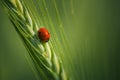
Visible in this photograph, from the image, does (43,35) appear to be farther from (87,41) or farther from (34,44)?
(87,41)

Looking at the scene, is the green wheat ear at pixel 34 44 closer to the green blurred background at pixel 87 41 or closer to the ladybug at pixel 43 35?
the ladybug at pixel 43 35

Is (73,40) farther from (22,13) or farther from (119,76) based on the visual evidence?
(22,13)

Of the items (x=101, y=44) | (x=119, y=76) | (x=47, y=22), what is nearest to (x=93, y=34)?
(x=101, y=44)

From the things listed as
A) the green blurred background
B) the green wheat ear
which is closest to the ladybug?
the green wheat ear

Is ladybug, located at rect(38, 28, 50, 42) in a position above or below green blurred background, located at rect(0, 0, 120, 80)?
above

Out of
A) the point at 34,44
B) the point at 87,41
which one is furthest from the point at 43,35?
the point at 87,41

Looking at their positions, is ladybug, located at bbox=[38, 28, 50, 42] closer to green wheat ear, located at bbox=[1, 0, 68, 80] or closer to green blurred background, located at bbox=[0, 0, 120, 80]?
green wheat ear, located at bbox=[1, 0, 68, 80]
